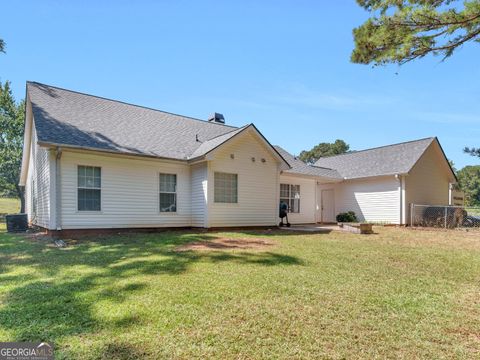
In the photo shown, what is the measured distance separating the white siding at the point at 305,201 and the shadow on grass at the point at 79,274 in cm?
905

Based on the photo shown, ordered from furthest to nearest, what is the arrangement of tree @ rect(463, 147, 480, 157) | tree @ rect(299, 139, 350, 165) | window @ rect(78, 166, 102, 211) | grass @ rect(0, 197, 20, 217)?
tree @ rect(299, 139, 350, 165), grass @ rect(0, 197, 20, 217), tree @ rect(463, 147, 480, 157), window @ rect(78, 166, 102, 211)

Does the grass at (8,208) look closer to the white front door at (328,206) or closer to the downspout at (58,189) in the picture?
the downspout at (58,189)

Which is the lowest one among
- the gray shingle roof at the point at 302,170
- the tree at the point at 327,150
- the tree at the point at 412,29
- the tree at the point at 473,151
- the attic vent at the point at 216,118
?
the gray shingle roof at the point at 302,170

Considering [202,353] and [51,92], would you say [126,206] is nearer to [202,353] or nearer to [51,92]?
[51,92]

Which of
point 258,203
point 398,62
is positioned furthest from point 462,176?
point 398,62

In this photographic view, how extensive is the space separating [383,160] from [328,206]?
4.69 m

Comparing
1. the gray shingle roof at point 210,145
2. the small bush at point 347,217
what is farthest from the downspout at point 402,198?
the gray shingle roof at point 210,145

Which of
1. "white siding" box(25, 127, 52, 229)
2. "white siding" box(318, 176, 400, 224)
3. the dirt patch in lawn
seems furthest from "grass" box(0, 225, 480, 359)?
"white siding" box(318, 176, 400, 224)

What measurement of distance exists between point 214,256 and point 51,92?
38.2 feet

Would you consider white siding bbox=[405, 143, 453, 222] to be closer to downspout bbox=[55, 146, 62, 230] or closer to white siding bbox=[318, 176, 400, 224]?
white siding bbox=[318, 176, 400, 224]

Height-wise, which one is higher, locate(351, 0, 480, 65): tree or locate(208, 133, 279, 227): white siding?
locate(351, 0, 480, 65): tree

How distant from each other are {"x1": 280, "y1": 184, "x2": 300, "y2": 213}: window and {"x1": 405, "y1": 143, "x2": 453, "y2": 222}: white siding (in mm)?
6269

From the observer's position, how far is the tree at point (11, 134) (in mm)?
30281

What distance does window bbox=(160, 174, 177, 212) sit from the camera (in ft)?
42.4
